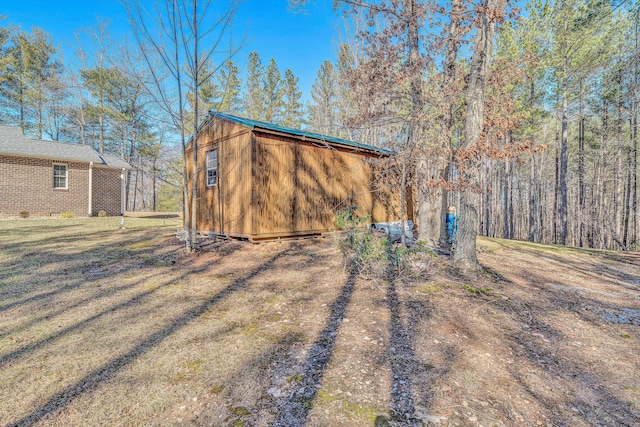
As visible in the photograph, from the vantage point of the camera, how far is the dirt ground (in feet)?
6.57

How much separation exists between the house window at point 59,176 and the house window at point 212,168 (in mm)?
10045

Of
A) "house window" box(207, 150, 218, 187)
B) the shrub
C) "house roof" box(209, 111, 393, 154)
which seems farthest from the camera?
"house window" box(207, 150, 218, 187)

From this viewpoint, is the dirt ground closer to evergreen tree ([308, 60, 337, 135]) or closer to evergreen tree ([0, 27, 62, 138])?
evergreen tree ([308, 60, 337, 135])

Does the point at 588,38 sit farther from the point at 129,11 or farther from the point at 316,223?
the point at 129,11

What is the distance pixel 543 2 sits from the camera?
44.5ft

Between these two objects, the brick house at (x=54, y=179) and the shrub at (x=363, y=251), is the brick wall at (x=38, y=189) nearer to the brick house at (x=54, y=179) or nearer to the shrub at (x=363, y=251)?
the brick house at (x=54, y=179)

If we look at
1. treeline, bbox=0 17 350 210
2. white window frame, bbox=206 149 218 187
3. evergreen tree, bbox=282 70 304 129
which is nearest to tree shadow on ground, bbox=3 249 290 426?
white window frame, bbox=206 149 218 187

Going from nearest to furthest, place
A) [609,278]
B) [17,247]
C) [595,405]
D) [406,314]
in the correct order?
[595,405], [406,314], [609,278], [17,247]

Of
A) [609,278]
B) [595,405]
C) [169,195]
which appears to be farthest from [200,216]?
[169,195]

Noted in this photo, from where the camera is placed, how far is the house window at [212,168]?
8.36 m

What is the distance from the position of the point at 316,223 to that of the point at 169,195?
1900 cm

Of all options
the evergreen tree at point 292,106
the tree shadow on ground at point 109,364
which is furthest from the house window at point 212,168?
the evergreen tree at point 292,106

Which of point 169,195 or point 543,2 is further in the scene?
point 169,195

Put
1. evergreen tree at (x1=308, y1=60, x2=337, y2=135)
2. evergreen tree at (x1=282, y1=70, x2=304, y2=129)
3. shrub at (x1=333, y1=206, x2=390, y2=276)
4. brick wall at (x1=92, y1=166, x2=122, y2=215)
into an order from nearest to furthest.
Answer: shrub at (x1=333, y1=206, x2=390, y2=276), brick wall at (x1=92, y1=166, x2=122, y2=215), evergreen tree at (x1=308, y1=60, x2=337, y2=135), evergreen tree at (x1=282, y1=70, x2=304, y2=129)
